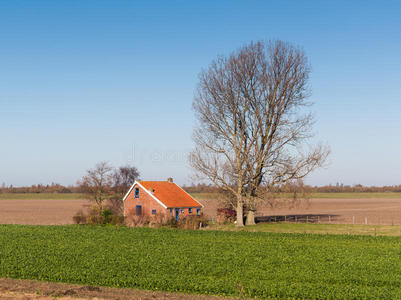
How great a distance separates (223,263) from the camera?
23.1 meters

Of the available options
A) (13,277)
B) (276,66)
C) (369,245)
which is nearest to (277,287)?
(13,277)

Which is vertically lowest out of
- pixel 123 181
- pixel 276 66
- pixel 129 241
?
pixel 129 241

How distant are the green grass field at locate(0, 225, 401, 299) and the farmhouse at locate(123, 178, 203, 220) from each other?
17.9 meters

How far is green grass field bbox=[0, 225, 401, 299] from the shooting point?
17.7 m

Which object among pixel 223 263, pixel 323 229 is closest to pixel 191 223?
pixel 323 229

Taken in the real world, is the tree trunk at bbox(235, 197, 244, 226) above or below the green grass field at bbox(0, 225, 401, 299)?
above

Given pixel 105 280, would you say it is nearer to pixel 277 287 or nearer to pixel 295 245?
pixel 277 287

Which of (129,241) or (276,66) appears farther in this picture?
(276,66)

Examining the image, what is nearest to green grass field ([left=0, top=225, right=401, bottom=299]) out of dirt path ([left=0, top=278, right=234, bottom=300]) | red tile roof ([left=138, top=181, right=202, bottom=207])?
dirt path ([left=0, top=278, right=234, bottom=300])

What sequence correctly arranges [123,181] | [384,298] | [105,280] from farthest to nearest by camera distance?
[123,181] < [105,280] < [384,298]

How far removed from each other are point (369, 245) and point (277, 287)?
16402 millimetres

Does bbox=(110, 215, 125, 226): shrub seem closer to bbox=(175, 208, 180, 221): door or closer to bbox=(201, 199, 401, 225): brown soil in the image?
bbox=(175, 208, 180, 221): door

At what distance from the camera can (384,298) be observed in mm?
16078

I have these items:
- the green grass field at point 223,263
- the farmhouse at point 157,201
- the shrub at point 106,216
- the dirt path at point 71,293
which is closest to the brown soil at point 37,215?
the shrub at point 106,216
